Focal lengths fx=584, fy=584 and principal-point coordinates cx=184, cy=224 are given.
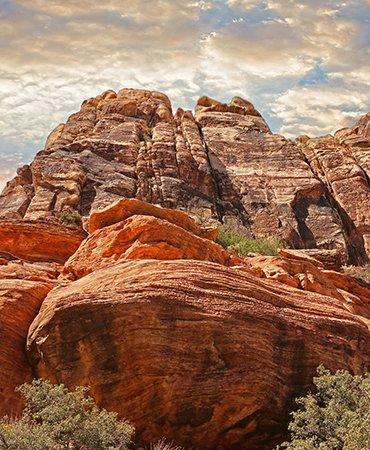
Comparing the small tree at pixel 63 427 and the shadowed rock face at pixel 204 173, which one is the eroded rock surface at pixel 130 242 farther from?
the shadowed rock face at pixel 204 173

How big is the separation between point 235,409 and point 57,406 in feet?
15.1

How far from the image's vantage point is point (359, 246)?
203 ft

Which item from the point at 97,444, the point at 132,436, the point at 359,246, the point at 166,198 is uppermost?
the point at 97,444

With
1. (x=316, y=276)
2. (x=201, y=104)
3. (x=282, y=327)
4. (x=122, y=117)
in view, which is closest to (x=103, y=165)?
(x=122, y=117)

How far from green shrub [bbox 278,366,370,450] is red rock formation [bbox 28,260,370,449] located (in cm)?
79

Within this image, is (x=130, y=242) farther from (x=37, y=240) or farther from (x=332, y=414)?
(x=332, y=414)

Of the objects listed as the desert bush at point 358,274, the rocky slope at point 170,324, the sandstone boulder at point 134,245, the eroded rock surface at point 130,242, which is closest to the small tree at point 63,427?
the rocky slope at point 170,324

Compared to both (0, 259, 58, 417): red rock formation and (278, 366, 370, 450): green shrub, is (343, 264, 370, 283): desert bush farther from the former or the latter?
(0, 259, 58, 417): red rock formation

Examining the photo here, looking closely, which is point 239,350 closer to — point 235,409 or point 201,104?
point 235,409

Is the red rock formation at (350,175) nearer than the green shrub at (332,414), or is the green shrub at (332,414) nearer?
the green shrub at (332,414)

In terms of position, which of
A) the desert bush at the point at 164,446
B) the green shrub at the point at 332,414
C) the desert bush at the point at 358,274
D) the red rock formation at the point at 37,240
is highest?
the green shrub at the point at 332,414

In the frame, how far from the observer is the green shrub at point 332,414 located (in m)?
12.2

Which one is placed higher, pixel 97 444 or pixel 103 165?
pixel 97 444

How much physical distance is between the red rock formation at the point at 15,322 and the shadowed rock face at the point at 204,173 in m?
35.1
